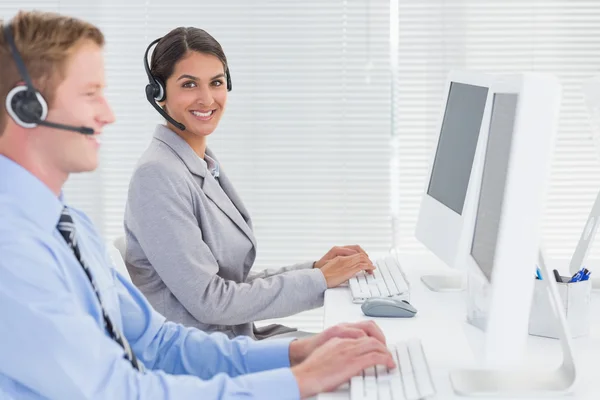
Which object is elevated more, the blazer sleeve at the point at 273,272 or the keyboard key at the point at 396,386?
the keyboard key at the point at 396,386

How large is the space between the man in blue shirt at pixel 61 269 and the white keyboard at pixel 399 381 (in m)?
0.02

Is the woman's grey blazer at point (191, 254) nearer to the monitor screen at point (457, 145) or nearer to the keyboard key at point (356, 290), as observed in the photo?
the keyboard key at point (356, 290)

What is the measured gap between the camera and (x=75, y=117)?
4.07 feet

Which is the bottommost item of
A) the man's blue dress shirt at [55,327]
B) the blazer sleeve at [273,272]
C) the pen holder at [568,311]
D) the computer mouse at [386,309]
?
the blazer sleeve at [273,272]

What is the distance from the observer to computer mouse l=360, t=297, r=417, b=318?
1.78 meters

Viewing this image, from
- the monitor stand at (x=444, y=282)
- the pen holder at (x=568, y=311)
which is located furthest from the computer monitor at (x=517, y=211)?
the monitor stand at (x=444, y=282)

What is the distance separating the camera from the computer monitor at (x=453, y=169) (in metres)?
1.64

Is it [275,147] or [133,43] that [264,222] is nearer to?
[275,147]

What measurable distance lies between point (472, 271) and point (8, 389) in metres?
0.74

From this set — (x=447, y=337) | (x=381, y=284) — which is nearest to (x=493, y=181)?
(x=447, y=337)

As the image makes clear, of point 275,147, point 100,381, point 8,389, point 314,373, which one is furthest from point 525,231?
point 275,147

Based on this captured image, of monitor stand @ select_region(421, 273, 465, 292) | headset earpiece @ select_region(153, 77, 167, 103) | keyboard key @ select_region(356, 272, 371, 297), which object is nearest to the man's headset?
headset earpiece @ select_region(153, 77, 167, 103)

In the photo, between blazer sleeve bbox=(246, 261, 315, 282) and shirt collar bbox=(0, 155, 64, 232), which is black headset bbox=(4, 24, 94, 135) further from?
blazer sleeve bbox=(246, 261, 315, 282)

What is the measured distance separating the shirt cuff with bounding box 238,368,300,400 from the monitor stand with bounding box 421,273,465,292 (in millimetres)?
882
